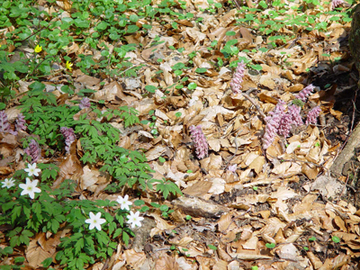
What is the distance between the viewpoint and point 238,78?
3305mm

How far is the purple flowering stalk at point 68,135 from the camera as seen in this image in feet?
9.31

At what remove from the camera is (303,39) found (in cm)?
417

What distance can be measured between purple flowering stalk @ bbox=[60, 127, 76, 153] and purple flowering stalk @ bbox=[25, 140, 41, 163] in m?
0.26

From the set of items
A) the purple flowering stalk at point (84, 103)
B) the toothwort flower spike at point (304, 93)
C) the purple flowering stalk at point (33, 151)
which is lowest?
the purple flowering stalk at point (33, 151)

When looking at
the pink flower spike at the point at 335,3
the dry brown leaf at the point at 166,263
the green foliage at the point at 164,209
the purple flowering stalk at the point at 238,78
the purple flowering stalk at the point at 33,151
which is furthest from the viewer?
the pink flower spike at the point at 335,3

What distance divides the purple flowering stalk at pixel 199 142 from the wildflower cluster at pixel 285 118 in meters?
0.61

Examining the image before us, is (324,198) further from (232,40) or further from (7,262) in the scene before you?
(7,262)

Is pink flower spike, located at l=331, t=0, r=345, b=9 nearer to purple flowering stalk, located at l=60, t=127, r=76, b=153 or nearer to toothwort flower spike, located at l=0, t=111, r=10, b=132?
purple flowering stalk, located at l=60, t=127, r=76, b=153

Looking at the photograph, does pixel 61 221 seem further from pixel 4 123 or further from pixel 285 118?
pixel 285 118

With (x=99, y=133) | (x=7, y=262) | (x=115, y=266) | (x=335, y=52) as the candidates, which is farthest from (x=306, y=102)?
(x=7, y=262)

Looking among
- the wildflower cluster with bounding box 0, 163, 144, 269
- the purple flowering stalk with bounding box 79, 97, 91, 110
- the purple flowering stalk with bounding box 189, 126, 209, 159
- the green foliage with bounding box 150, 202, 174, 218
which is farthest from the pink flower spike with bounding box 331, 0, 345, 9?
the wildflower cluster with bounding box 0, 163, 144, 269

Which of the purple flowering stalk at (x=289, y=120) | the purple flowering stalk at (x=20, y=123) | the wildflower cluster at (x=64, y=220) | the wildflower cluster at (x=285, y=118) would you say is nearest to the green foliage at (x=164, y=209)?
the wildflower cluster at (x=64, y=220)

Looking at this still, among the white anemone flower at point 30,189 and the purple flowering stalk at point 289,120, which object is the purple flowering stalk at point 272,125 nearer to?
the purple flowering stalk at point 289,120

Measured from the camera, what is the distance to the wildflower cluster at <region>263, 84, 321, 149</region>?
9.58 ft
